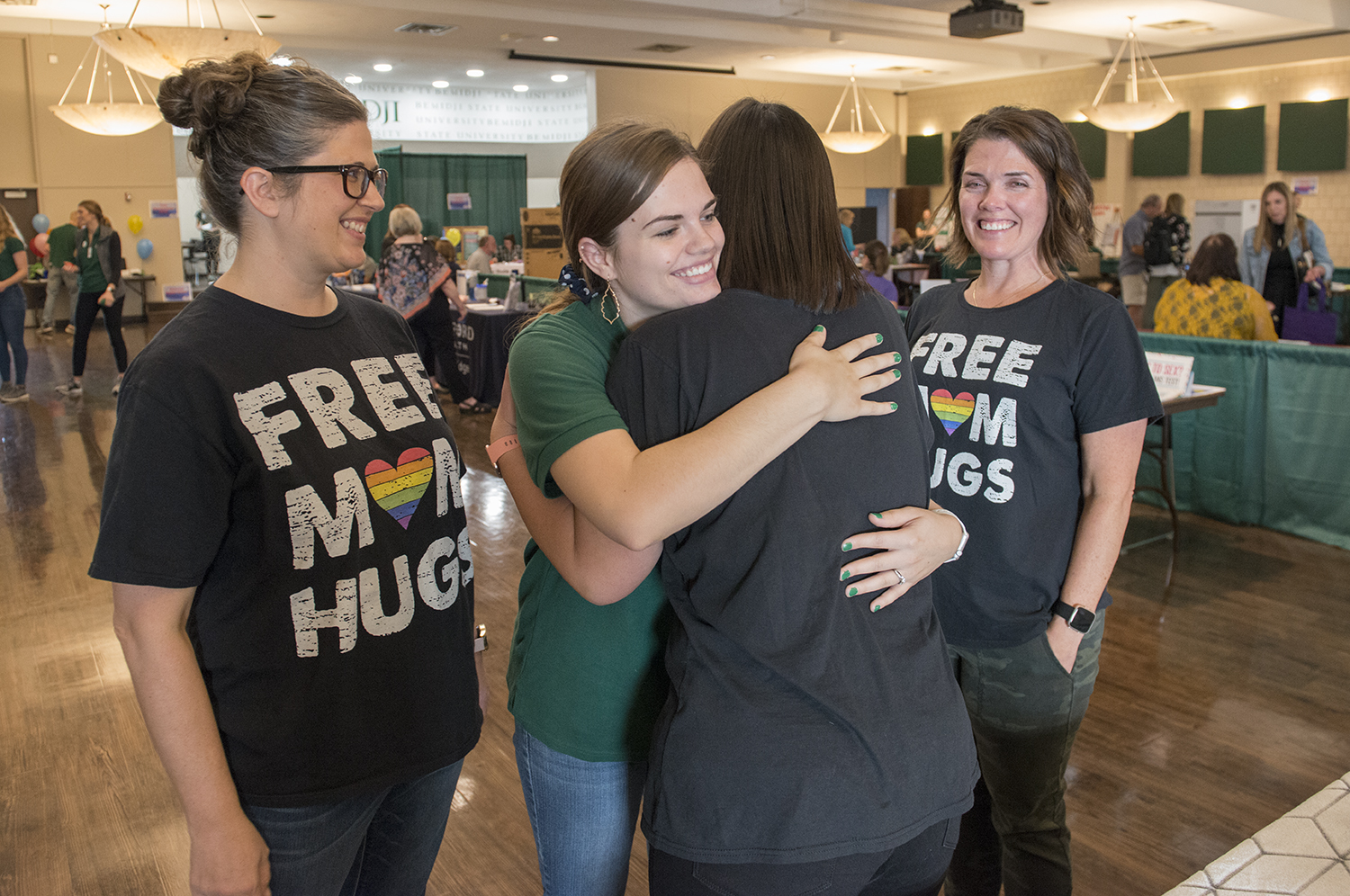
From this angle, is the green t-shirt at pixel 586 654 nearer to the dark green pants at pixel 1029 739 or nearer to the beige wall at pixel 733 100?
the dark green pants at pixel 1029 739

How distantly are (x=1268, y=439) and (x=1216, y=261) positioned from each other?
1039 millimetres

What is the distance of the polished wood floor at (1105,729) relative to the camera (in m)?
2.23

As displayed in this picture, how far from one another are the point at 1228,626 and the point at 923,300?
2.29 meters

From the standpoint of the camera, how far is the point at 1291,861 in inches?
86.0

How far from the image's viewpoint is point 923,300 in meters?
1.94

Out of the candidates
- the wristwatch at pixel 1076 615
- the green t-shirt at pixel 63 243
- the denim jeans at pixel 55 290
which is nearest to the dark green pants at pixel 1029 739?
the wristwatch at pixel 1076 615

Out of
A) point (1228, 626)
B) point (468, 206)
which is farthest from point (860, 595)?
point (468, 206)

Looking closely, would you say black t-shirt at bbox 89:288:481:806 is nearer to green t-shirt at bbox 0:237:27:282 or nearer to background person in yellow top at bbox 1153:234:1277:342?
background person in yellow top at bbox 1153:234:1277:342

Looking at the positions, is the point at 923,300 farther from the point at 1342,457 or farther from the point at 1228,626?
the point at 1342,457

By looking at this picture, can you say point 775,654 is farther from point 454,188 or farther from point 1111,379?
point 454,188

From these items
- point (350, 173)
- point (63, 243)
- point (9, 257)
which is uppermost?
point (63, 243)

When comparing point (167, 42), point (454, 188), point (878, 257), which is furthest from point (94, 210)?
point (454, 188)

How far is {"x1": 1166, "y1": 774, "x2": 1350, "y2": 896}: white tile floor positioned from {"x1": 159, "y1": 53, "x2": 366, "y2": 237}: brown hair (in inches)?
84.8

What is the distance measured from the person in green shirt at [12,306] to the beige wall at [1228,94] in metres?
9.24
